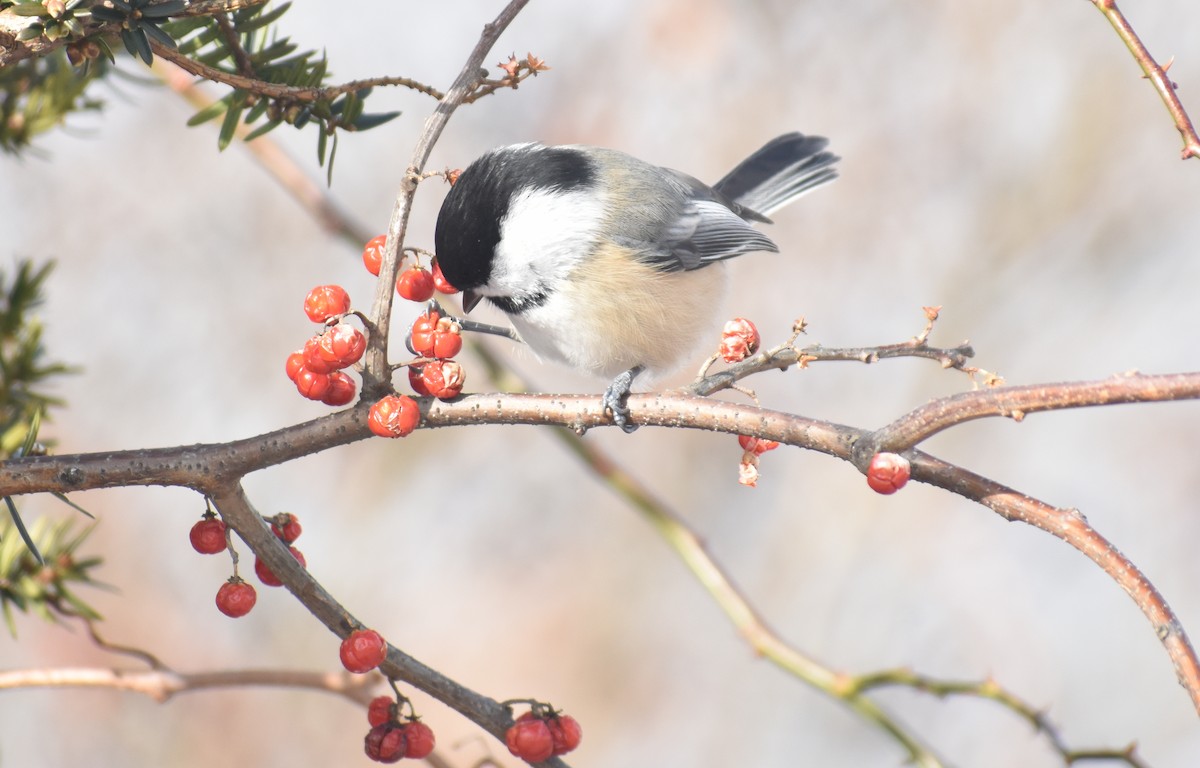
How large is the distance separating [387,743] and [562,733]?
0.50 feet

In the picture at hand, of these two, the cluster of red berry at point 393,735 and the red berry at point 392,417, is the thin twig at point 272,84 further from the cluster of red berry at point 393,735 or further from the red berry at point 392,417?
the cluster of red berry at point 393,735

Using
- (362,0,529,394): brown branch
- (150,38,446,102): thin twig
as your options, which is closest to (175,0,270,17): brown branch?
(150,38,446,102): thin twig

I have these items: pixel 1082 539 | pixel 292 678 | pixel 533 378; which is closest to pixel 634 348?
pixel 292 678

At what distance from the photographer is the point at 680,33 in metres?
3.35

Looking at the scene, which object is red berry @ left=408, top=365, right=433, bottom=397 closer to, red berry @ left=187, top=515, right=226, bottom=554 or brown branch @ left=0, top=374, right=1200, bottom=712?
brown branch @ left=0, top=374, right=1200, bottom=712

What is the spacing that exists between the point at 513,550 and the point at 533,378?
606 millimetres

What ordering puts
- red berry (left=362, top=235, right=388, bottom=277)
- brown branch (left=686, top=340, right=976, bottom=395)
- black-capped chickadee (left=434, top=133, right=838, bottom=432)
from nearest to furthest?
1. brown branch (left=686, top=340, right=976, bottom=395)
2. red berry (left=362, top=235, right=388, bottom=277)
3. black-capped chickadee (left=434, top=133, right=838, bottom=432)

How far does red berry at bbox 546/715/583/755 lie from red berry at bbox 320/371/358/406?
353 millimetres

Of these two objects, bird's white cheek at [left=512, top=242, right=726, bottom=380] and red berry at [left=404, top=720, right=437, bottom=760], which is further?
bird's white cheek at [left=512, top=242, right=726, bottom=380]

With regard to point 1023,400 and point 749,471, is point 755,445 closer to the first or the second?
point 749,471

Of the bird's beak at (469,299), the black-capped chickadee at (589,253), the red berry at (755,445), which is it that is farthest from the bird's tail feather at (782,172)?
the red berry at (755,445)

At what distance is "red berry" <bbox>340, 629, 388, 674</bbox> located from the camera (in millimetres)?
810

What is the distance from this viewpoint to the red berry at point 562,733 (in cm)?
90

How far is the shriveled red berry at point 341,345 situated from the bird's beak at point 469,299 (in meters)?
0.72
